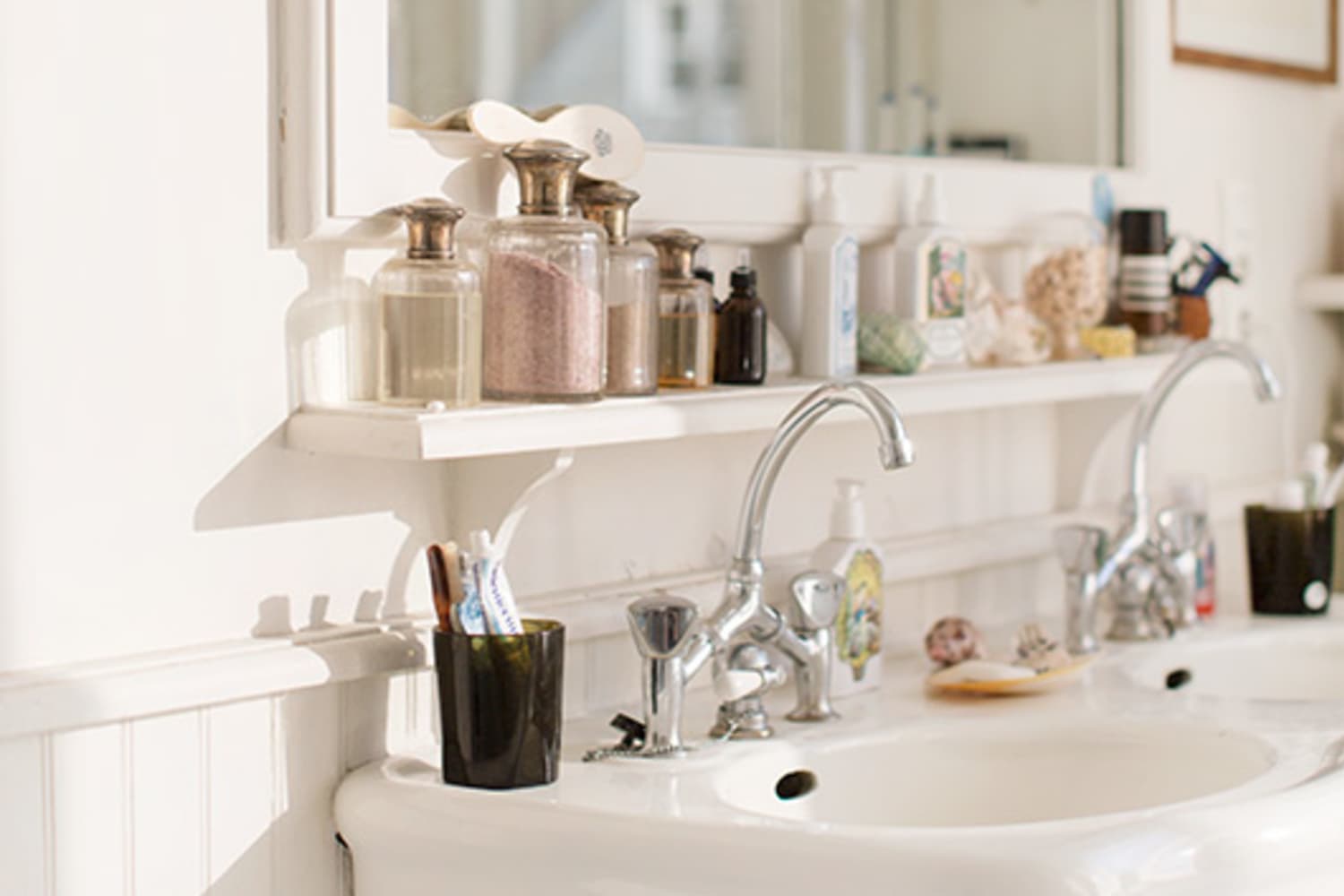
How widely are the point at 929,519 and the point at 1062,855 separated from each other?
76cm

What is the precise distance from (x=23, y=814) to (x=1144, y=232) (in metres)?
1.26

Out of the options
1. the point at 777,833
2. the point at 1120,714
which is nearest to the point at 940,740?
the point at 1120,714

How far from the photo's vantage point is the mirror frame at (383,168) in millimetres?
1230

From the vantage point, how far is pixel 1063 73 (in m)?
1.97

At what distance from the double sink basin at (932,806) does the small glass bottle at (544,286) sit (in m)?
A: 0.27

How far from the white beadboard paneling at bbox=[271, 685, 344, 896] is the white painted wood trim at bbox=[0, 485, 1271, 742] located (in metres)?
0.02

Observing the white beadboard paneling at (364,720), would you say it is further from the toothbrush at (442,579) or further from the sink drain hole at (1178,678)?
the sink drain hole at (1178,678)

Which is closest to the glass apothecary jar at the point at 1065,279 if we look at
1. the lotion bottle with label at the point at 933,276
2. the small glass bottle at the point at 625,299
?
the lotion bottle with label at the point at 933,276

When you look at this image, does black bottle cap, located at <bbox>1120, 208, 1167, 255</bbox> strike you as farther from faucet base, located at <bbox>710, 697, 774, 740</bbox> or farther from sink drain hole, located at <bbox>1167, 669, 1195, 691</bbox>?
faucet base, located at <bbox>710, 697, 774, 740</bbox>

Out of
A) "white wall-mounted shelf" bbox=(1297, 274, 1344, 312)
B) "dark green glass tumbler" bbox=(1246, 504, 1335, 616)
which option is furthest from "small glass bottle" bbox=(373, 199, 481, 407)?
"white wall-mounted shelf" bbox=(1297, 274, 1344, 312)

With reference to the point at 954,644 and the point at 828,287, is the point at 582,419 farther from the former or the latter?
the point at 954,644

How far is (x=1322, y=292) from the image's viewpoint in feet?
7.64

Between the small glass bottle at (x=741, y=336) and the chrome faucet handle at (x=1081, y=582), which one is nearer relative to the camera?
the small glass bottle at (x=741, y=336)

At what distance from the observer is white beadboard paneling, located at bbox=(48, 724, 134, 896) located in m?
1.14
